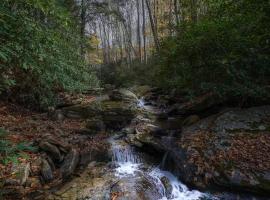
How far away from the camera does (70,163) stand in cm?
707

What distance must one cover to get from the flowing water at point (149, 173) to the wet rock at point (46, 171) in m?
1.73

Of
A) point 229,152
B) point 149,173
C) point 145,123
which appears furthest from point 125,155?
point 229,152

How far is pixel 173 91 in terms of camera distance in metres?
14.3

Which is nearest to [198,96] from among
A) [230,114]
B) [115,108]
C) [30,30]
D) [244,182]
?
[230,114]

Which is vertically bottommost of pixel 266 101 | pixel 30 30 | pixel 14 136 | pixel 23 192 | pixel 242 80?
pixel 23 192

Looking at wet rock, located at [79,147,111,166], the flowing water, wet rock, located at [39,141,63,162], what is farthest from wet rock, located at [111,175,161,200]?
wet rock, located at [39,141,63,162]

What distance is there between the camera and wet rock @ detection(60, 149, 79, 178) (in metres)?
6.81

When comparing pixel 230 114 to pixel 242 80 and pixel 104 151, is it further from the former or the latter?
pixel 104 151

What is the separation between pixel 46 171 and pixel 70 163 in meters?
0.77

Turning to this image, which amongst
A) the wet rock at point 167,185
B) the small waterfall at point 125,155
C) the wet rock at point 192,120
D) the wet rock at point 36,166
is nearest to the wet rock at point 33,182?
the wet rock at point 36,166

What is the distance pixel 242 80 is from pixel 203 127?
6.07 ft

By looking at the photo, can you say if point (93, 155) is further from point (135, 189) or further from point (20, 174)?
point (20, 174)

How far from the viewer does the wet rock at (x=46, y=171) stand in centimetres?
635

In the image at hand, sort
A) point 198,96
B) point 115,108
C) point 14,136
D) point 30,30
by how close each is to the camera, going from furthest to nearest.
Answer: point 115,108
point 198,96
point 14,136
point 30,30
